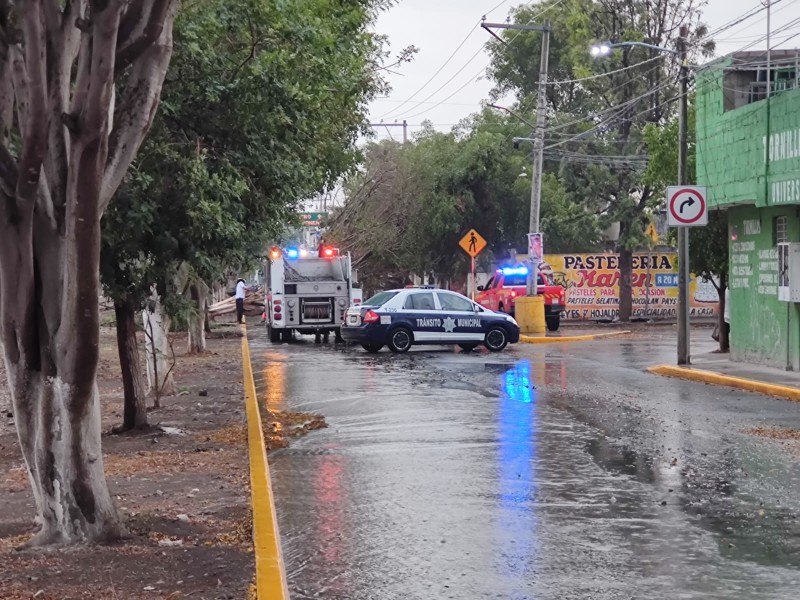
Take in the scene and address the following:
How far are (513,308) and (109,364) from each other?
14304 millimetres

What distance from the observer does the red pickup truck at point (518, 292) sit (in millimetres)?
37938

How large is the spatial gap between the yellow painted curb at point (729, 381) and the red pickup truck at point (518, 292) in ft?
50.8

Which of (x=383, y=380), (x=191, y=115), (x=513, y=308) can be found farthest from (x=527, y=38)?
(x=191, y=115)

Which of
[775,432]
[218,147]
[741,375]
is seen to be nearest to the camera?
[218,147]

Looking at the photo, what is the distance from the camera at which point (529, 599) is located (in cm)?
643

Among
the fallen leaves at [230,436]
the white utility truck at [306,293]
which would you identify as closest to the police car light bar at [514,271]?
the white utility truck at [306,293]

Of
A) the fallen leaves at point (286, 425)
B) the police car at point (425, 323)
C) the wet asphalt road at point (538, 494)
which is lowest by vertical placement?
the wet asphalt road at point (538, 494)

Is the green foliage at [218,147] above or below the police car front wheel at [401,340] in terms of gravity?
above

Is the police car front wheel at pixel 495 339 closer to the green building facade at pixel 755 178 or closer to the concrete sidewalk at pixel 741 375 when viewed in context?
the concrete sidewalk at pixel 741 375

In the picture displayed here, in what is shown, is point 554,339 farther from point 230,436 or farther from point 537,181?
point 230,436

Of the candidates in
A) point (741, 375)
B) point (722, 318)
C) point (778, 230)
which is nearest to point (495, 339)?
point (722, 318)

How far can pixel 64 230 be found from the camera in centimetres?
751

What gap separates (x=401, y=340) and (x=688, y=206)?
8.52 m

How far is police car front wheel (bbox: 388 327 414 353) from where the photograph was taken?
92.0 ft
